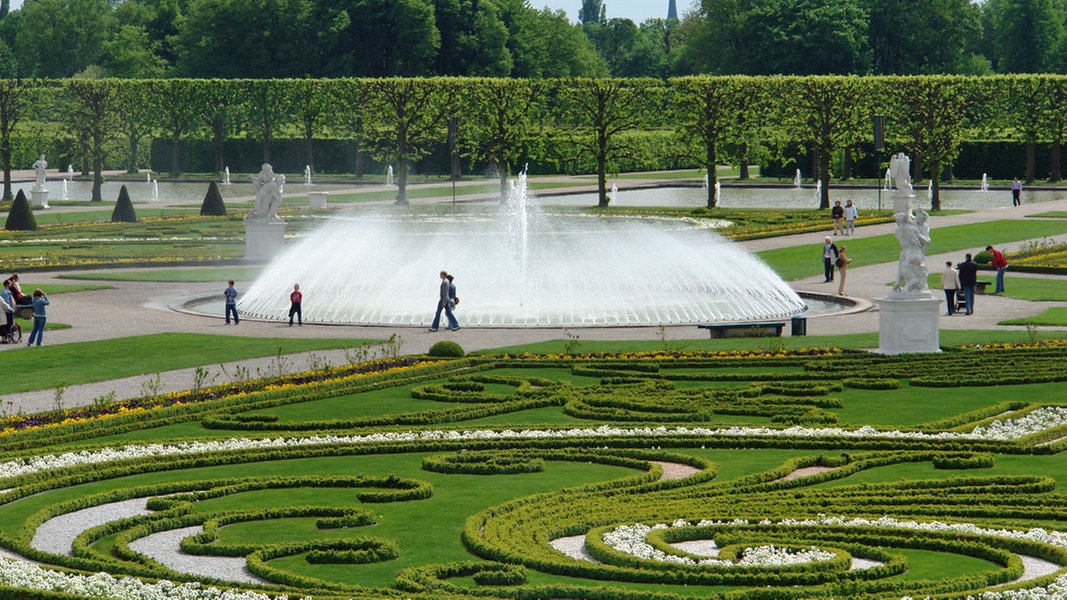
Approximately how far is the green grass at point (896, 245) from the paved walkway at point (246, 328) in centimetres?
272

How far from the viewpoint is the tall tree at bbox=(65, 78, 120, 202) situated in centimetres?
8706


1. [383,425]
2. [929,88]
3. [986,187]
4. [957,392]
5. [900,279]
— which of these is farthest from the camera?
[986,187]

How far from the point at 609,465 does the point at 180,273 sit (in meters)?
29.2

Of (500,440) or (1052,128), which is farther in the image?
(1052,128)

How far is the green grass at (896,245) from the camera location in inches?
1962

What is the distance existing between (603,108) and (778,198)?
11026 mm

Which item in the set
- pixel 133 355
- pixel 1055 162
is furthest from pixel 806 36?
pixel 133 355

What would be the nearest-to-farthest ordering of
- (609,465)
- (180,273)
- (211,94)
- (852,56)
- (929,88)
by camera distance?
(609,465) → (180,273) → (929,88) → (211,94) → (852,56)

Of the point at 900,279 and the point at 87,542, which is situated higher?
the point at 900,279

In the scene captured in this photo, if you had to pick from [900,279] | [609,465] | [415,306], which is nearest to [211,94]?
[415,306]

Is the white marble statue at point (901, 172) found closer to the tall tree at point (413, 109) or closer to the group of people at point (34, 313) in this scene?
the group of people at point (34, 313)

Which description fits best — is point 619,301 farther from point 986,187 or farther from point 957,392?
point 986,187

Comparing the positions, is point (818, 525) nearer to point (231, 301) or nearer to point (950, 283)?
point (950, 283)

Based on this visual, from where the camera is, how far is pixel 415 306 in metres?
40.5
